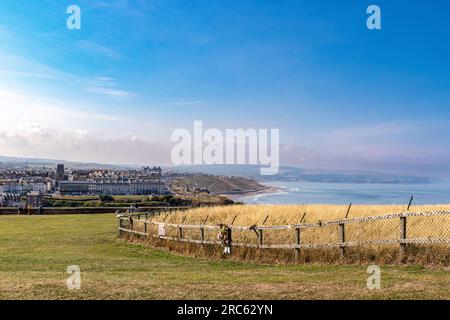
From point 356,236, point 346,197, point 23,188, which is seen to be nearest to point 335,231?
point 356,236

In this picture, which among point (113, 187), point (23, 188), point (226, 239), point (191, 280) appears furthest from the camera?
point (23, 188)

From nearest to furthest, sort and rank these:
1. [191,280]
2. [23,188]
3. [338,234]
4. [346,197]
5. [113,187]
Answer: [191,280] < [338,234] < [346,197] < [113,187] < [23,188]

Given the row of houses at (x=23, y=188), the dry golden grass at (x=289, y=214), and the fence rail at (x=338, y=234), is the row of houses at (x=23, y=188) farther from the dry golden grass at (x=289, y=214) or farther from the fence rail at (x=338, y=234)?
the fence rail at (x=338, y=234)

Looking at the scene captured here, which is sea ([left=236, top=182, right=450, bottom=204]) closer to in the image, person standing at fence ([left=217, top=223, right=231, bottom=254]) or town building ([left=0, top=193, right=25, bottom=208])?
person standing at fence ([left=217, top=223, right=231, bottom=254])

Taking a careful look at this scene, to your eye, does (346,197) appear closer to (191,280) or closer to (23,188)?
(191,280)

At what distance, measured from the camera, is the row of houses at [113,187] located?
272 ft

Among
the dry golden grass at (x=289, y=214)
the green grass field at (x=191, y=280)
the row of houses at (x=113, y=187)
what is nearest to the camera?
the green grass field at (x=191, y=280)

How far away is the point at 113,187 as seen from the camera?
298 feet

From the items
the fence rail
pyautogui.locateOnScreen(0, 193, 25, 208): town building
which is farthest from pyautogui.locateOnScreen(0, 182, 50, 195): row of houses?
the fence rail

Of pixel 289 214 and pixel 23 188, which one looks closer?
pixel 289 214

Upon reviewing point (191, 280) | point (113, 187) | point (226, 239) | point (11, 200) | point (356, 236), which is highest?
point (356, 236)

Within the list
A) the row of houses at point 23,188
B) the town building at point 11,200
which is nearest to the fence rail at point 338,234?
the town building at point 11,200
